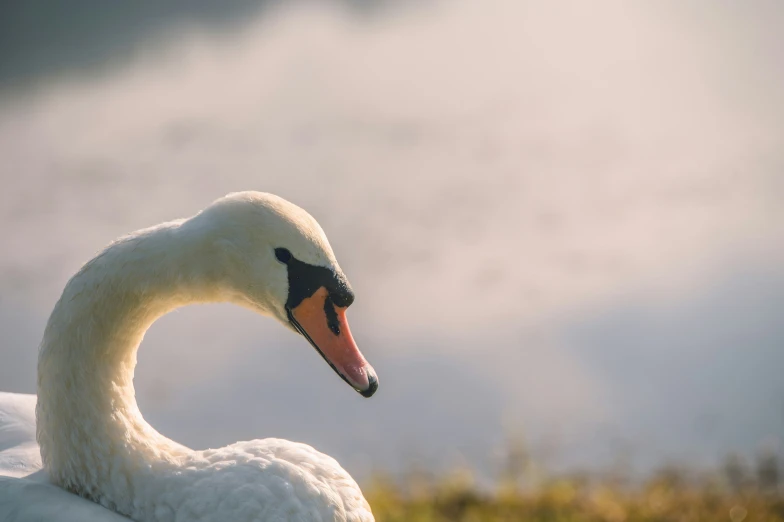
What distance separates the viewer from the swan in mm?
2396

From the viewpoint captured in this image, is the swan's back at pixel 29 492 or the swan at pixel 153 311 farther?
the swan at pixel 153 311

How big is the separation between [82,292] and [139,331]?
0.22m

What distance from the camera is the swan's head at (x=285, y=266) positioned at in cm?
241

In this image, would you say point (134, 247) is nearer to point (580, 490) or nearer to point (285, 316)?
point (285, 316)

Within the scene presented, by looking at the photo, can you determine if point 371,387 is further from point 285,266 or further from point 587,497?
point 587,497

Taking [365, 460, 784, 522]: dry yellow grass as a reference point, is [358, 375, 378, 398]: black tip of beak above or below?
above

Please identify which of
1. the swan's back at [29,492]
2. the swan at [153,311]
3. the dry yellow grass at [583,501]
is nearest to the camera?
the swan's back at [29,492]

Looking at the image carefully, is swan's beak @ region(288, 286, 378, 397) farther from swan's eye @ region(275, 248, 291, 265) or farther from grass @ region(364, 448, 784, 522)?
grass @ region(364, 448, 784, 522)

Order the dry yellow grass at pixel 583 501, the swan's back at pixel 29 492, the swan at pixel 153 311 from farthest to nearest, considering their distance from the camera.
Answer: the dry yellow grass at pixel 583 501
the swan at pixel 153 311
the swan's back at pixel 29 492

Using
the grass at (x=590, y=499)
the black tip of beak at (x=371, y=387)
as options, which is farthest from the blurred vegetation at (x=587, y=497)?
the black tip of beak at (x=371, y=387)

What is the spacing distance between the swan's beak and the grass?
2.24 metres

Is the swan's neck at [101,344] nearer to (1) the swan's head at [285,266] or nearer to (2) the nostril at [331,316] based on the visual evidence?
(1) the swan's head at [285,266]

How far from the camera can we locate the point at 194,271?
2.43m

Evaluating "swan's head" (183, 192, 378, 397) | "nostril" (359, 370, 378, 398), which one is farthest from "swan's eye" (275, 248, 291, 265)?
"nostril" (359, 370, 378, 398)
